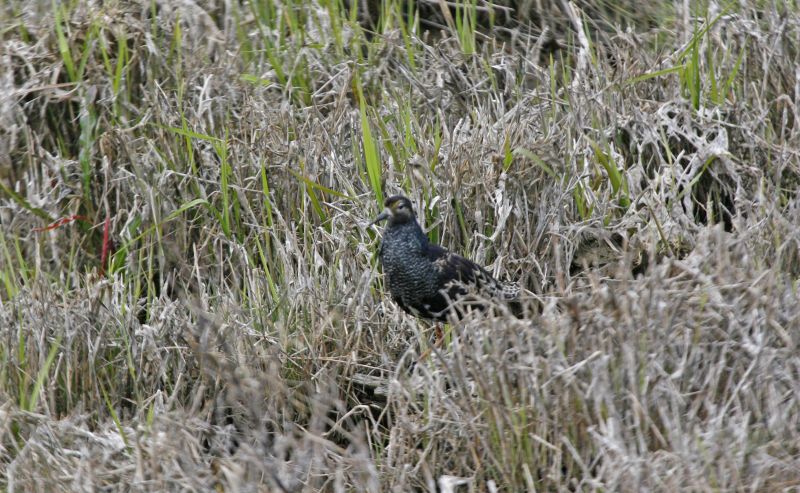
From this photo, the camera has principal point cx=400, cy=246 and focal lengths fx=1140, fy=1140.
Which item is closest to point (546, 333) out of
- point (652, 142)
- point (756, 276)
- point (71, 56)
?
point (756, 276)

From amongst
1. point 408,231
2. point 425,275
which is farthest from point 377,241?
point 425,275

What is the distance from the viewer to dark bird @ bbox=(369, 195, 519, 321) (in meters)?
3.78

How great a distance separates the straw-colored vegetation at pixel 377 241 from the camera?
9.57 feet

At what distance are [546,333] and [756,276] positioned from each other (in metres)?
0.60

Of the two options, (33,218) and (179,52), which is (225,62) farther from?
(33,218)

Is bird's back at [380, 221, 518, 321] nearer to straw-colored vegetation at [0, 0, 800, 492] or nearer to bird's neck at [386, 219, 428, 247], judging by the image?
bird's neck at [386, 219, 428, 247]

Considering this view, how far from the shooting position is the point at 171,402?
3.47 m

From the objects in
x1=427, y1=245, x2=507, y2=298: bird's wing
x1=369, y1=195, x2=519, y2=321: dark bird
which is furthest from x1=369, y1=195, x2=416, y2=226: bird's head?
x1=427, y1=245, x2=507, y2=298: bird's wing

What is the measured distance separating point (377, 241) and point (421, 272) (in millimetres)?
511

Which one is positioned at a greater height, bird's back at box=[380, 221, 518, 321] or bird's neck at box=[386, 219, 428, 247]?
bird's neck at box=[386, 219, 428, 247]

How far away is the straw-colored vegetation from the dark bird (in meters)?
0.13

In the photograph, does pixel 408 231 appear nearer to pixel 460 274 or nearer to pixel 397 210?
pixel 397 210

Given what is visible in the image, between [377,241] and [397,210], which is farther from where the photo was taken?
[377,241]

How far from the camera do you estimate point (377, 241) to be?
4277 mm
